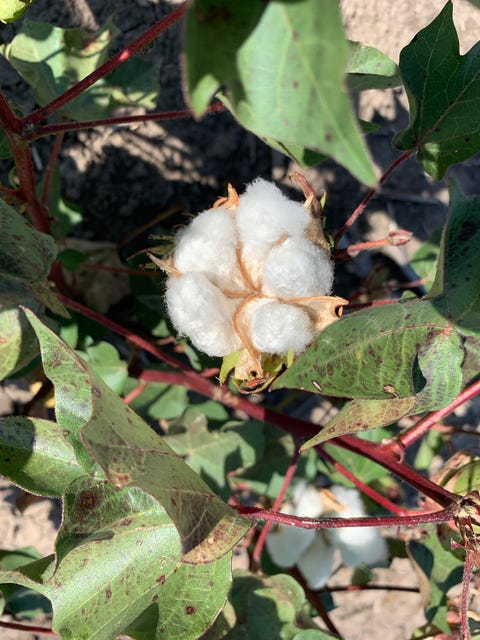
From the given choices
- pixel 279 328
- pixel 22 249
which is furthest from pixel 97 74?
pixel 279 328

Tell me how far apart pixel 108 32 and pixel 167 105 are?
307 mm

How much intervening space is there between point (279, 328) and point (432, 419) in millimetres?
301

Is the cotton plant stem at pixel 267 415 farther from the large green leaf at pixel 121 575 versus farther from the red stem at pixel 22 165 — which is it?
the large green leaf at pixel 121 575

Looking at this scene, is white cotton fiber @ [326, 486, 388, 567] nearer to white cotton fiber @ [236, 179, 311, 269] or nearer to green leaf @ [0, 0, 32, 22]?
white cotton fiber @ [236, 179, 311, 269]

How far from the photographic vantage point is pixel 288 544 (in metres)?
1.29

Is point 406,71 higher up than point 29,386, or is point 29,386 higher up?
point 406,71

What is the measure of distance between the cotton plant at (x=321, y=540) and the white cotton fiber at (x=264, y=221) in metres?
0.65

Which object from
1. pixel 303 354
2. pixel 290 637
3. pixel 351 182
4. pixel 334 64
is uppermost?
pixel 334 64

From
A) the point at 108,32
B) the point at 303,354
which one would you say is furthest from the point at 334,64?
the point at 108,32

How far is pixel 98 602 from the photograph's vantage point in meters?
0.71

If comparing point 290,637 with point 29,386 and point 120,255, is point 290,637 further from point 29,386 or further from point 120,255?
point 120,255

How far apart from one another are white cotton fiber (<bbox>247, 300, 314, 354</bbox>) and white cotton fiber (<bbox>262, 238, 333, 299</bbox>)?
21 mm

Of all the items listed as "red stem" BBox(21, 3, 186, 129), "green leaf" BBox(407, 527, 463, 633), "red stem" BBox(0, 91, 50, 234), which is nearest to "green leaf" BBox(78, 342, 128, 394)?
"red stem" BBox(0, 91, 50, 234)

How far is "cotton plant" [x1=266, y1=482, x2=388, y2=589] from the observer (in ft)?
4.25
